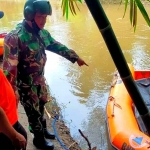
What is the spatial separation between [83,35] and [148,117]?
941 cm

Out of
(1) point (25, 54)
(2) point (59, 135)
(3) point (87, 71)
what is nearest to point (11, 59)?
(1) point (25, 54)

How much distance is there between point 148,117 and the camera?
3.13 feet

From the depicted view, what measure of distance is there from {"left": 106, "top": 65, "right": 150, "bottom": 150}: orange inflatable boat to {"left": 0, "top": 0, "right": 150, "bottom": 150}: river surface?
21.6 inches

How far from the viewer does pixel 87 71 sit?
266 inches

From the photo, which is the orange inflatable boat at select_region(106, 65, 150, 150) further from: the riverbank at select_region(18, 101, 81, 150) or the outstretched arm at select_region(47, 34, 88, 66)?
the outstretched arm at select_region(47, 34, 88, 66)

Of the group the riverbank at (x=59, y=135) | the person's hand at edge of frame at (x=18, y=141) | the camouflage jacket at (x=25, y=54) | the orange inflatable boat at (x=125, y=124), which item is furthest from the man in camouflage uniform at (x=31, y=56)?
the orange inflatable boat at (x=125, y=124)

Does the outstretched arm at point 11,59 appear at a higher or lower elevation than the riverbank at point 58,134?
higher

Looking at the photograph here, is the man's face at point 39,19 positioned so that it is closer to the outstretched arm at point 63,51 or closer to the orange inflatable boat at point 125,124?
the outstretched arm at point 63,51

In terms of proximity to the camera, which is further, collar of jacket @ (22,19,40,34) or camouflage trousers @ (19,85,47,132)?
camouflage trousers @ (19,85,47,132)

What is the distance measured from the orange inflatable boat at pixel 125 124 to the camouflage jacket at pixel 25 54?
1113mm

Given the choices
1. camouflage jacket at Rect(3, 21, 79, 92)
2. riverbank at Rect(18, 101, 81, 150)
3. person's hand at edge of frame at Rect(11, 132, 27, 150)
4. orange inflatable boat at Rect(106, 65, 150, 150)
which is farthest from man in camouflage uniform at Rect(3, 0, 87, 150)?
orange inflatable boat at Rect(106, 65, 150, 150)

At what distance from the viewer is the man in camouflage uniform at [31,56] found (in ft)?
6.64

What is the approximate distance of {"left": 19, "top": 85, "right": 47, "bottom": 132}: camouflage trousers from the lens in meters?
2.33

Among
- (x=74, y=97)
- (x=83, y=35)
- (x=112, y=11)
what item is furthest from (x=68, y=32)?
(x=74, y=97)
